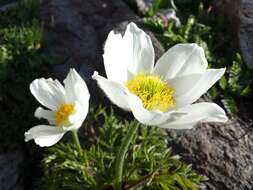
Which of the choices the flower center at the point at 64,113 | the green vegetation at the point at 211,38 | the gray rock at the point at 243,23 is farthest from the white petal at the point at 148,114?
the gray rock at the point at 243,23

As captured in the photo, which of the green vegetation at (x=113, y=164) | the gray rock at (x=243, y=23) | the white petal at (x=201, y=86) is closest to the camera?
the white petal at (x=201, y=86)

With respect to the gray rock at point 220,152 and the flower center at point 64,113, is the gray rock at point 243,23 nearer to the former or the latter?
the gray rock at point 220,152

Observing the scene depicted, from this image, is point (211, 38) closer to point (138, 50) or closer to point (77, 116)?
point (138, 50)

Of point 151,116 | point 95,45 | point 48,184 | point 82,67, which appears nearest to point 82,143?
point 48,184

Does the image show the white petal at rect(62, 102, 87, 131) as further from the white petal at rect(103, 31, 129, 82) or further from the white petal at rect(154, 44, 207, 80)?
the white petal at rect(154, 44, 207, 80)

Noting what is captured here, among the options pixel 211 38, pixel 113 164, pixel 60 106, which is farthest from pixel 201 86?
pixel 211 38

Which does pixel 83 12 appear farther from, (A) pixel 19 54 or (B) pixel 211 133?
(B) pixel 211 133
